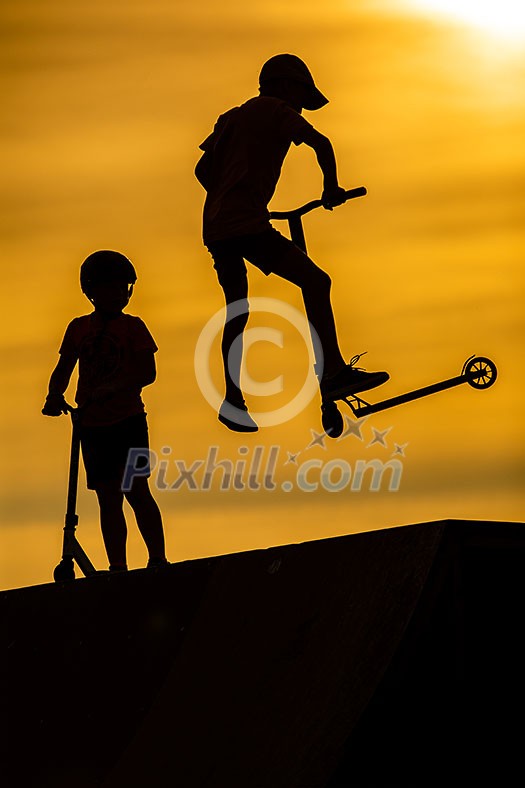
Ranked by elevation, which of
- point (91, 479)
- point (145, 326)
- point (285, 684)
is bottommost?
point (285, 684)

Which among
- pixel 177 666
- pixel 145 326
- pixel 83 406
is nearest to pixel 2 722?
pixel 177 666

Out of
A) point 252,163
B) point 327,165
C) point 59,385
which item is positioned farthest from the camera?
point 59,385

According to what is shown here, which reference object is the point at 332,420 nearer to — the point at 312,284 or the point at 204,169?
the point at 312,284

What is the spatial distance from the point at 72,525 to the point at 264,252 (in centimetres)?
233

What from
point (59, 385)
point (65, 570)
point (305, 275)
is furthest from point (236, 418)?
point (65, 570)

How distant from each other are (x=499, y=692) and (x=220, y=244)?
15.6 feet

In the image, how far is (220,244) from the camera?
31.9 ft

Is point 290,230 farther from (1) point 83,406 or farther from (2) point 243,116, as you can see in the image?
(1) point 83,406

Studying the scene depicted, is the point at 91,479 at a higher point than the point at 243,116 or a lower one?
lower

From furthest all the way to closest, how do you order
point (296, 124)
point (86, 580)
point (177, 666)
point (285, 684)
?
point (296, 124), point (86, 580), point (177, 666), point (285, 684)

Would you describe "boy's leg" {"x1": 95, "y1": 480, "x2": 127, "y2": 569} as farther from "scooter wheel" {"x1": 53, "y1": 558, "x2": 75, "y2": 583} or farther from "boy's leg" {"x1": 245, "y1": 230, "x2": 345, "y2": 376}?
"boy's leg" {"x1": 245, "y1": 230, "x2": 345, "y2": 376}

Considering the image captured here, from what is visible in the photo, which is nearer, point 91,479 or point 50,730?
point 50,730

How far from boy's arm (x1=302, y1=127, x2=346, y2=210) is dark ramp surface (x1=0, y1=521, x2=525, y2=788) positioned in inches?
121

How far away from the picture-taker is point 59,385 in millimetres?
10016
